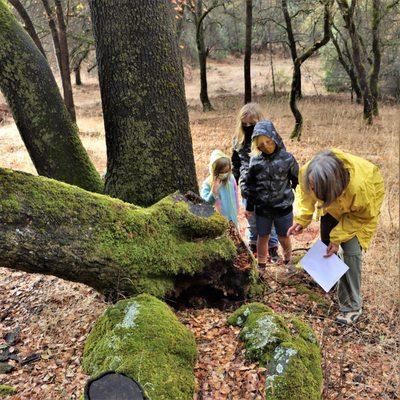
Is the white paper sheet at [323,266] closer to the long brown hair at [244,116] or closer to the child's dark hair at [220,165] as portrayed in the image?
the child's dark hair at [220,165]

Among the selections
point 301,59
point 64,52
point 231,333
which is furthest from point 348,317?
point 64,52

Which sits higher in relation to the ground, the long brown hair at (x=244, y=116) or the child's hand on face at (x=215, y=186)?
the long brown hair at (x=244, y=116)

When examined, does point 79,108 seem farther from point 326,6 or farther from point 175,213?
point 175,213

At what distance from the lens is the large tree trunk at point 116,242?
9.21 feet

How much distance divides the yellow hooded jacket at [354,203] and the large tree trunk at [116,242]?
2.49ft

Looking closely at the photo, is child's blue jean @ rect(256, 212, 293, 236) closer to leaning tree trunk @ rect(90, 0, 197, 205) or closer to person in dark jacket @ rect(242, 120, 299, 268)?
person in dark jacket @ rect(242, 120, 299, 268)

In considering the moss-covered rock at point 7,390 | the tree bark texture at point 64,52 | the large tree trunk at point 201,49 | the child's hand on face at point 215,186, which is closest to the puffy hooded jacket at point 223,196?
the child's hand on face at point 215,186

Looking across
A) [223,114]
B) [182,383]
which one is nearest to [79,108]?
[223,114]

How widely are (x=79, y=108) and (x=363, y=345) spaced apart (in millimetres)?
24051

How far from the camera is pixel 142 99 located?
12.6 feet

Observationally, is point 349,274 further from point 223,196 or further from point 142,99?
point 142,99

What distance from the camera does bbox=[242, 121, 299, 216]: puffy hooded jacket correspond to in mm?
4648

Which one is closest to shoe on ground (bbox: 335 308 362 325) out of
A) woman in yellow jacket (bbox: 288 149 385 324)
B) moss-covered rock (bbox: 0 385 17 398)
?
woman in yellow jacket (bbox: 288 149 385 324)

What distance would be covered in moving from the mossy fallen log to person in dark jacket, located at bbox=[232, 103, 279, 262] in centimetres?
260
